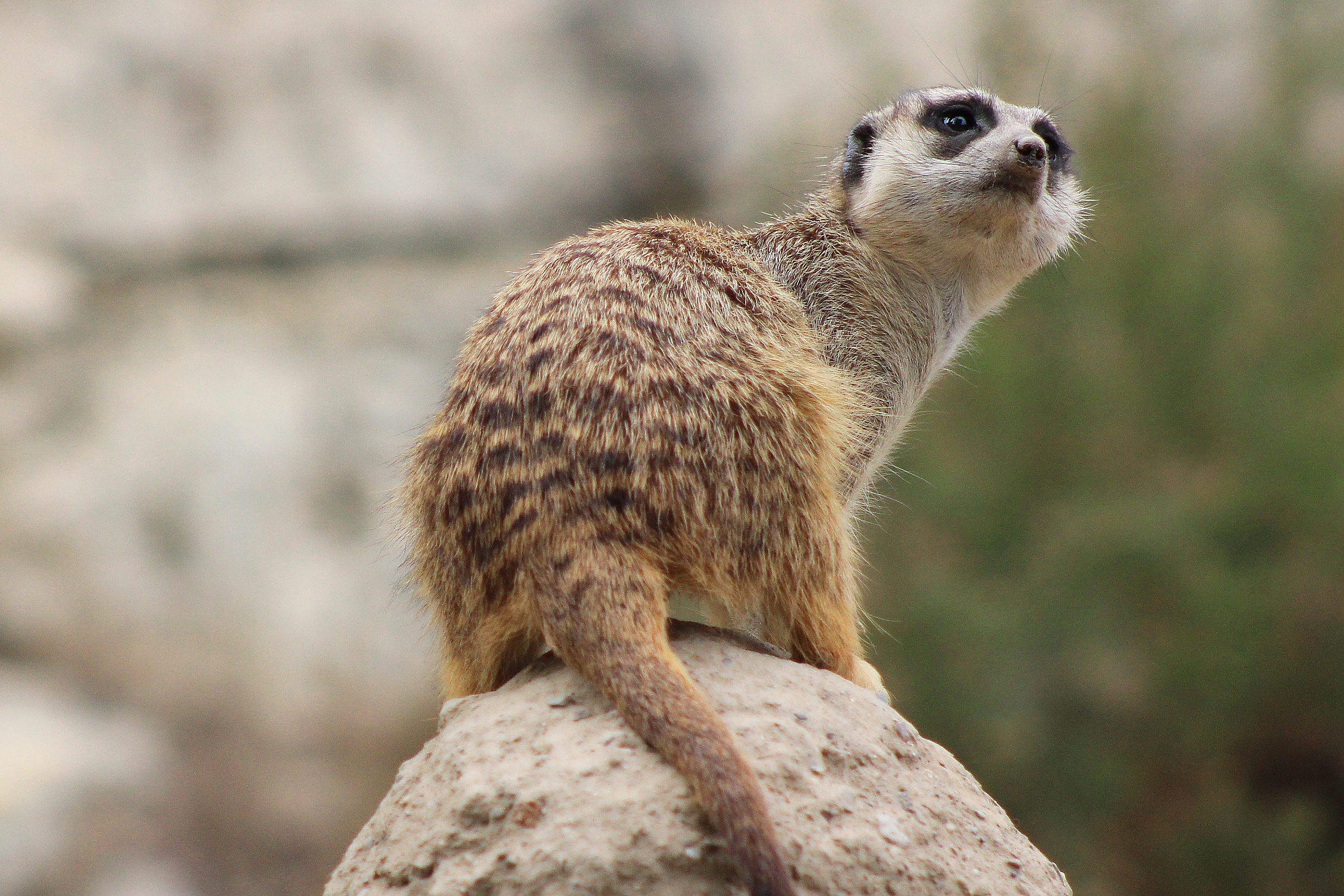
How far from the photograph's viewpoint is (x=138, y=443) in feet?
21.6

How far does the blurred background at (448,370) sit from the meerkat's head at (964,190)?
79.7 inches

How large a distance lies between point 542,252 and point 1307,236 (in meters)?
4.41

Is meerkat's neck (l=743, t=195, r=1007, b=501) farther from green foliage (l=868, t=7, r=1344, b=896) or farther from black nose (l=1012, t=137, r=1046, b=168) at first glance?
green foliage (l=868, t=7, r=1344, b=896)

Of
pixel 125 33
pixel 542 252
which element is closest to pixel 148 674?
pixel 125 33

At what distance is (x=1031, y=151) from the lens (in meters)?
2.79

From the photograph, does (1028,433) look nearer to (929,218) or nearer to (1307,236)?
(1307,236)

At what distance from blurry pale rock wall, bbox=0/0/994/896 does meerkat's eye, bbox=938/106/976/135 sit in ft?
9.76

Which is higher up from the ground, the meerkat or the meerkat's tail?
the meerkat

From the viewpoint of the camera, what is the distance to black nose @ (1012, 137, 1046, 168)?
2779 millimetres

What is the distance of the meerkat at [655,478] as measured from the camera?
1.90 meters

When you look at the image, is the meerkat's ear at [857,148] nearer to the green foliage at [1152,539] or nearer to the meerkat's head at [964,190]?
the meerkat's head at [964,190]

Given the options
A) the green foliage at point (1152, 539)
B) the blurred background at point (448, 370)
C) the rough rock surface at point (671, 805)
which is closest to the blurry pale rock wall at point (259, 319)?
the blurred background at point (448, 370)

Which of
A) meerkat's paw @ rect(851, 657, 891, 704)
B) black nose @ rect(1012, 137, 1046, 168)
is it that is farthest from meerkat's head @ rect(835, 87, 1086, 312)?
meerkat's paw @ rect(851, 657, 891, 704)

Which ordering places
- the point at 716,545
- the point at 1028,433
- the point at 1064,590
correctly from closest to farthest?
the point at 716,545
the point at 1064,590
the point at 1028,433
